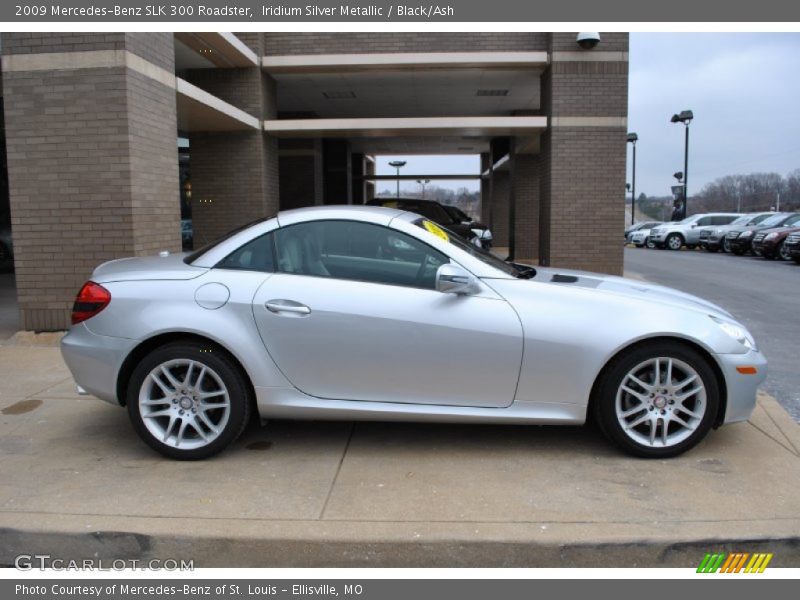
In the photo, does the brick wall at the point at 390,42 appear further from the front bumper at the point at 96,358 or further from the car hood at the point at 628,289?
the front bumper at the point at 96,358

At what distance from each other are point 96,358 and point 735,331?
12.8ft

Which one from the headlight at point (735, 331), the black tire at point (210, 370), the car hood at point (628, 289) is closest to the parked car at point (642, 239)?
the car hood at point (628, 289)

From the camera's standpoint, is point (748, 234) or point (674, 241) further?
point (674, 241)

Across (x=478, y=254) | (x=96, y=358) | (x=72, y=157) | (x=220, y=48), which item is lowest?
(x=96, y=358)

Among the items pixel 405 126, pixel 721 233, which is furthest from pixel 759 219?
pixel 405 126

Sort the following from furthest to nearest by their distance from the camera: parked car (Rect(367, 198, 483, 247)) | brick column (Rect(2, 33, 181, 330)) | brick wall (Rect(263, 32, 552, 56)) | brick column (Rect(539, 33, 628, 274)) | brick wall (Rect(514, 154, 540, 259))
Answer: brick wall (Rect(514, 154, 540, 259)), parked car (Rect(367, 198, 483, 247)), brick wall (Rect(263, 32, 552, 56)), brick column (Rect(539, 33, 628, 274)), brick column (Rect(2, 33, 181, 330))

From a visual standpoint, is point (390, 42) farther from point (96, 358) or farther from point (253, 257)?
point (96, 358)

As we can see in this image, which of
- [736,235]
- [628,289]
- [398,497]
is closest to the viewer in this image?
[398,497]

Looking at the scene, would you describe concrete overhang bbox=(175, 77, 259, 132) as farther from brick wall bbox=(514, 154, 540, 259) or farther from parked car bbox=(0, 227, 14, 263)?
brick wall bbox=(514, 154, 540, 259)

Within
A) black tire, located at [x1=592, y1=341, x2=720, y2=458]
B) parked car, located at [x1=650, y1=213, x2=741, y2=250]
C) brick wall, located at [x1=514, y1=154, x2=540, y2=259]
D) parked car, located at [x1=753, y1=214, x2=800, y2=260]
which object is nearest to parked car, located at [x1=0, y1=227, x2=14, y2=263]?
brick wall, located at [x1=514, y1=154, x2=540, y2=259]

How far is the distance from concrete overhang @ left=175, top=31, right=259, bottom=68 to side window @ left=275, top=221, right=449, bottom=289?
6447 millimetres

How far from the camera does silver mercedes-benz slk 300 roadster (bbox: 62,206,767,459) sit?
4023mm

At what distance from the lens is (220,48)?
420 inches

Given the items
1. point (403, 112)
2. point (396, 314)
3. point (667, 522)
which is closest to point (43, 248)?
point (396, 314)
